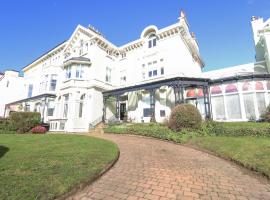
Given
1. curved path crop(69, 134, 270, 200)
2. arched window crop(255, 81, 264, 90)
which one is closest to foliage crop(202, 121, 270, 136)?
curved path crop(69, 134, 270, 200)

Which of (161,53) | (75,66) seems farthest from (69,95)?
(161,53)

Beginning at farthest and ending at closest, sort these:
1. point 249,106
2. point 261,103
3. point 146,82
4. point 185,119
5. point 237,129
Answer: point 146,82, point 249,106, point 261,103, point 185,119, point 237,129

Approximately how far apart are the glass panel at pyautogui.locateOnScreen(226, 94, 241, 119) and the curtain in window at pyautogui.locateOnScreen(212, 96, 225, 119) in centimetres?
53

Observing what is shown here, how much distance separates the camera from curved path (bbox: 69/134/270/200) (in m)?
3.77

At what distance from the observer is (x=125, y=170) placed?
17.8 ft

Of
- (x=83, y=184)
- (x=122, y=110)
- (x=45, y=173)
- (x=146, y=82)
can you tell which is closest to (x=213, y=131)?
(x=83, y=184)

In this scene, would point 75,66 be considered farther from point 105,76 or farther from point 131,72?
point 131,72

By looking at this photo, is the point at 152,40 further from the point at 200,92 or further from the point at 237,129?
the point at 237,129

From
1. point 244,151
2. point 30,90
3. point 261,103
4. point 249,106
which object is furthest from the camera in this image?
point 30,90

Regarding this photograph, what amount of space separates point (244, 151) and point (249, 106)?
33.4 feet

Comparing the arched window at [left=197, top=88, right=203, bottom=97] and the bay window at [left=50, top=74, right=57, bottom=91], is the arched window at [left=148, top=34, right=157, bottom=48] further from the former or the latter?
the bay window at [left=50, top=74, right=57, bottom=91]

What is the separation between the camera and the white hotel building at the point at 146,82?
52.1 feet

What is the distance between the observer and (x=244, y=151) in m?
7.07

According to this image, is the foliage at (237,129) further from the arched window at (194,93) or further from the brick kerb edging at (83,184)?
the brick kerb edging at (83,184)
